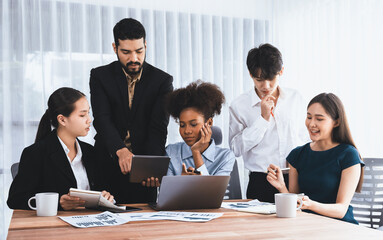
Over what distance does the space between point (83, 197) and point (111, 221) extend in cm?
24

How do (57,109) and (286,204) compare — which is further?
(57,109)

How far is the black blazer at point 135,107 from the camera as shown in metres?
2.28

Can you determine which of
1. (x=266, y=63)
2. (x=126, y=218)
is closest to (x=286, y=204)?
(x=126, y=218)

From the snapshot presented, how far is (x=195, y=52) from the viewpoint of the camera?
4.19 metres

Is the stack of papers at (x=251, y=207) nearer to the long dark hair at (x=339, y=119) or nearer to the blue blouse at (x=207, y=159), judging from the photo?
the blue blouse at (x=207, y=159)

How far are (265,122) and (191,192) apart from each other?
0.84 m

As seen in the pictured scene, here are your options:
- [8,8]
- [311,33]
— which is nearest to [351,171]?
[311,33]

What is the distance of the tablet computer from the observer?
1.80 meters

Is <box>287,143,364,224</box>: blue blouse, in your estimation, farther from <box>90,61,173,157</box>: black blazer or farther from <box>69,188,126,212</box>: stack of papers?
<box>69,188,126,212</box>: stack of papers

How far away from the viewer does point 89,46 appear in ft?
12.7

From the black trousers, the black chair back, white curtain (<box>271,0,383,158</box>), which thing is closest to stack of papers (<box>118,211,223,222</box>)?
the black trousers

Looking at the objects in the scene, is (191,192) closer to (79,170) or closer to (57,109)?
(79,170)

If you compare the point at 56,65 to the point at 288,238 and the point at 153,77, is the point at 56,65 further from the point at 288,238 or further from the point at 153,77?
the point at 288,238

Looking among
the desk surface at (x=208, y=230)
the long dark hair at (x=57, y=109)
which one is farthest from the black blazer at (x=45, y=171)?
the desk surface at (x=208, y=230)
